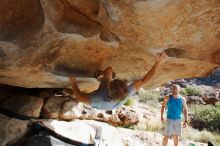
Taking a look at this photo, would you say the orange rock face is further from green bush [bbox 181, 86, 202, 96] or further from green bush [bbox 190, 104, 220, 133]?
green bush [bbox 181, 86, 202, 96]

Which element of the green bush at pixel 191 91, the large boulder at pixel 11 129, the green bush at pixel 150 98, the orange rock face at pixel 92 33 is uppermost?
the green bush at pixel 191 91

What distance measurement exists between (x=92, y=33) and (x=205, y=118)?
13735 mm

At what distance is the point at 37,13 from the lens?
18.9 ft

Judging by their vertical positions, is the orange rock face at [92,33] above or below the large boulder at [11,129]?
above

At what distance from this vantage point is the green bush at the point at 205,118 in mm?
17812

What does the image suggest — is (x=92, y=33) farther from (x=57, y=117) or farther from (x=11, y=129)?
(x=57, y=117)

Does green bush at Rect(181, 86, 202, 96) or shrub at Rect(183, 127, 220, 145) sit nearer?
shrub at Rect(183, 127, 220, 145)

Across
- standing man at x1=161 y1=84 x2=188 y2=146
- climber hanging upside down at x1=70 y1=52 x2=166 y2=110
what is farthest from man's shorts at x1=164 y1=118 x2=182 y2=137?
climber hanging upside down at x1=70 y1=52 x2=166 y2=110

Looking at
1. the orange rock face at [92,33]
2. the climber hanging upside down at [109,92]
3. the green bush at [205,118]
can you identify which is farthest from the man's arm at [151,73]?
the green bush at [205,118]

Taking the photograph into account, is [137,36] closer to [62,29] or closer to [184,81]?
[62,29]

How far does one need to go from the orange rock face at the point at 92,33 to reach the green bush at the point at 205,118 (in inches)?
458

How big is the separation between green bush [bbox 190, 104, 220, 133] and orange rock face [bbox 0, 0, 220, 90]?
11643 mm

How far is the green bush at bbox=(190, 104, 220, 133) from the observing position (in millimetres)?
17812

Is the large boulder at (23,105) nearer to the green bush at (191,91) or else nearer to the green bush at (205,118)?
the green bush at (205,118)
